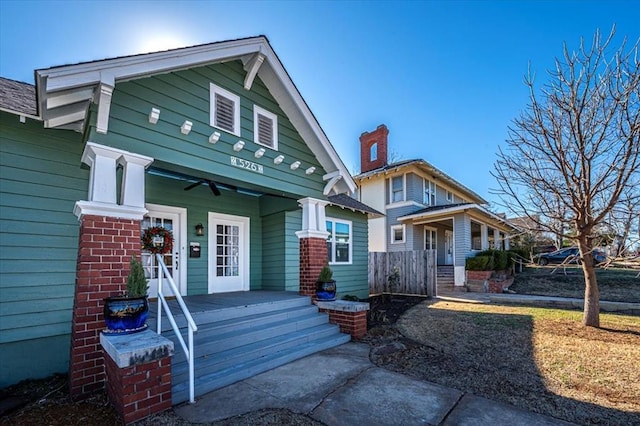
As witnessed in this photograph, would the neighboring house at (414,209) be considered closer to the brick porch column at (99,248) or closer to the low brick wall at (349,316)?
the low brick wall at (349,316)

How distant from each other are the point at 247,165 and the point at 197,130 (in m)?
1.01

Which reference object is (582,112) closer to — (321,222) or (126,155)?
(321,222)

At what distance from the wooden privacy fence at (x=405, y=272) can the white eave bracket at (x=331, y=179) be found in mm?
5874

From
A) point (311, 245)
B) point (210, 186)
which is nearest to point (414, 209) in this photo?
point (311, 245)

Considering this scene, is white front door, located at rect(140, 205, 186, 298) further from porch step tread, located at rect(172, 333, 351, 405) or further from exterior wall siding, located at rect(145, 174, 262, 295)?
porch step tread, located at rect(172, 333, 351, 405)

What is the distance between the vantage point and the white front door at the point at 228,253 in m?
7.72

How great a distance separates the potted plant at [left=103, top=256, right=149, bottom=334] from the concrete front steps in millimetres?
832

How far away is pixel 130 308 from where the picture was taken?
363 centimetres

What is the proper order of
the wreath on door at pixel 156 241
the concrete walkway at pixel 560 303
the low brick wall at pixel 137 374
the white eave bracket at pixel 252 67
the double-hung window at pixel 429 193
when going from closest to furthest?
1. the low brick wall at pixel 137 374
2. the wreath on door at pixel 156 241
3. the white eave bracket at pixel 252 67
4. the concrete walkway at pixel 560 303
5. the double-hung window at pixel 429 193

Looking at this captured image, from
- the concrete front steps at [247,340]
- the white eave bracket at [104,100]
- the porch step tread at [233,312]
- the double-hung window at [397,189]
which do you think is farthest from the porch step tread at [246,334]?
the double-hung window at [397,189]

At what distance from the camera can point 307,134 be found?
668 centimetres

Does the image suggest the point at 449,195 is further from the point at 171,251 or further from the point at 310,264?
the point at 171,251

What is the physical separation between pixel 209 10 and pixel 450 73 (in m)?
7.08

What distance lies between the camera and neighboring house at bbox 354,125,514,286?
14.1 metres
